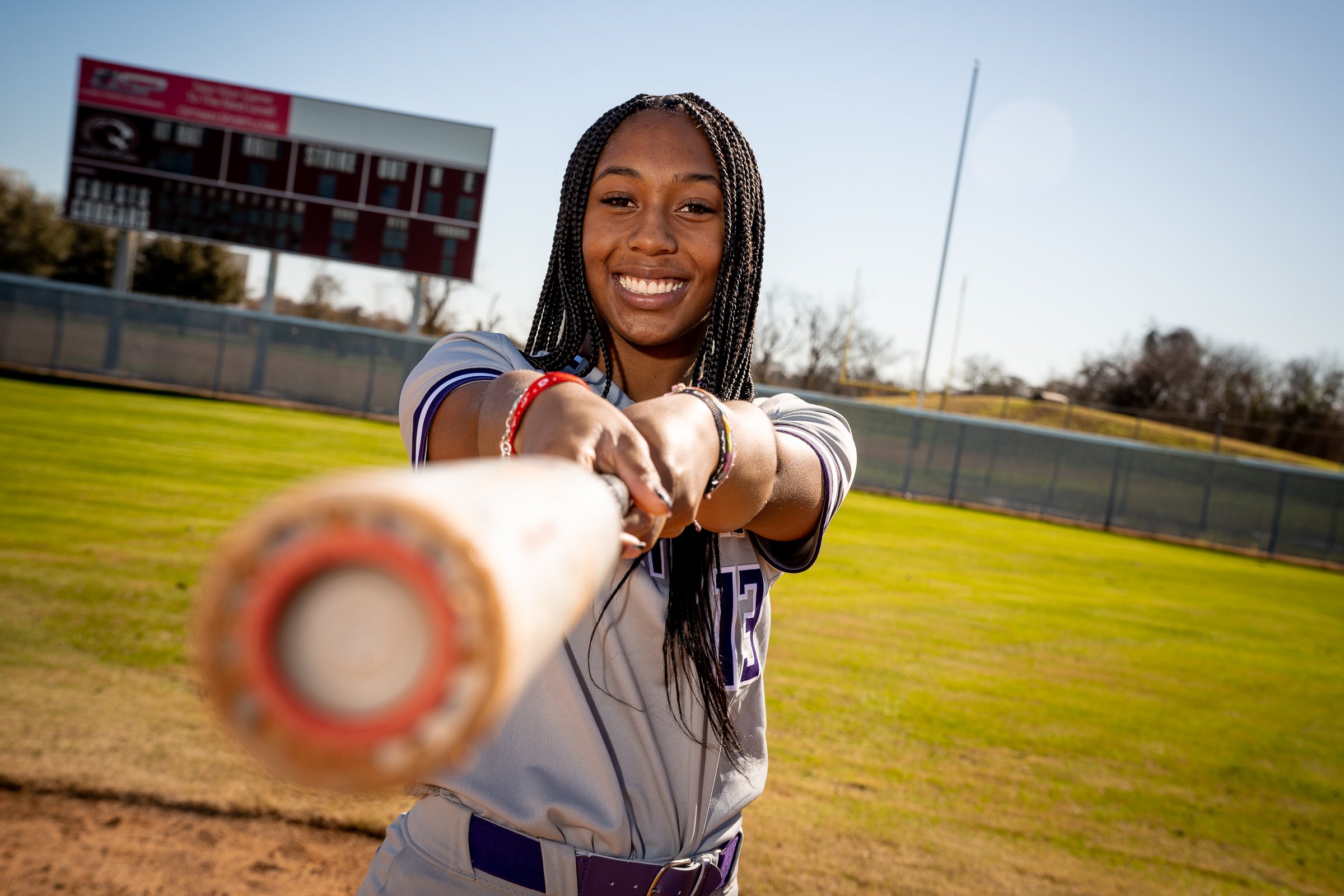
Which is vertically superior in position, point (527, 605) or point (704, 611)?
point (527, 605)

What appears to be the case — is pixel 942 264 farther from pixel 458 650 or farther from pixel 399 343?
pixel 458 650

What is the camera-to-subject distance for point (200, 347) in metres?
23.2

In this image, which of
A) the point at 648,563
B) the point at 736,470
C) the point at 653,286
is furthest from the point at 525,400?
the point at 653,286

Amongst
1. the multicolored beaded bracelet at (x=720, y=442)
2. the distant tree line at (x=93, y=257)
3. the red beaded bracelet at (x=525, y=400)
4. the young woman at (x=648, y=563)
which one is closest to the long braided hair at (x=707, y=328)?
the young woman at (x=648, y=563)

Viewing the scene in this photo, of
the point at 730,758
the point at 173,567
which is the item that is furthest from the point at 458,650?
the point at 173,567

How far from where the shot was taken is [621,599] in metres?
1.58

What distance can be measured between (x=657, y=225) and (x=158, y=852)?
3123 millimetres

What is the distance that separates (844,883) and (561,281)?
3.01 m

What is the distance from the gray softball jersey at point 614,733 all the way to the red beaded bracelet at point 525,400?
472 millimetres

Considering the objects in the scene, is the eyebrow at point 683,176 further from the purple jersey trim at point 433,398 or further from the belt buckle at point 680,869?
the belt buckle at point 680,869

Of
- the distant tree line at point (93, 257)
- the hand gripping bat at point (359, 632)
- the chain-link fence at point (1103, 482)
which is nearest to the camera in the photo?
the hand gripping bat at point (359, 632)

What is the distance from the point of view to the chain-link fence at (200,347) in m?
22.4

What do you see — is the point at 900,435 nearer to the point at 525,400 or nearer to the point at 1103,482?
the point at 1103,482

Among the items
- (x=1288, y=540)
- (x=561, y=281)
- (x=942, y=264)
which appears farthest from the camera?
(x=942, y=264)
